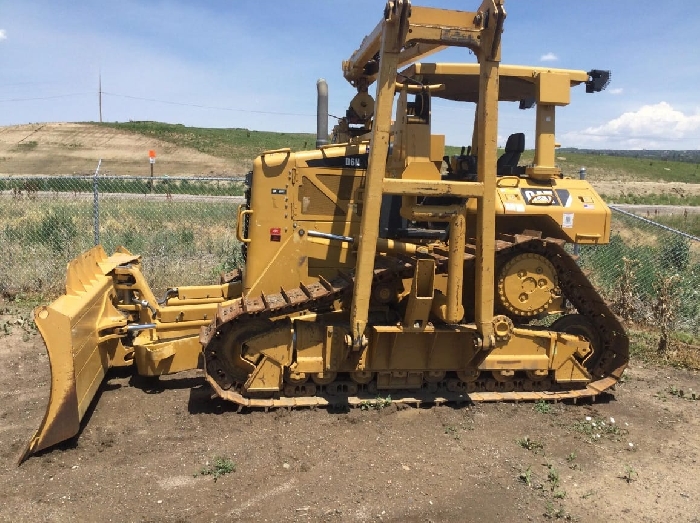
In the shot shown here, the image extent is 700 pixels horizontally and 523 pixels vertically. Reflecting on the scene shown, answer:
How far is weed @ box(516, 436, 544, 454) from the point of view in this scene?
484cm

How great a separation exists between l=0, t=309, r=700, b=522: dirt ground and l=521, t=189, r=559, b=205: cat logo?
6.83 ft

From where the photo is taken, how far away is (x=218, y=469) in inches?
171

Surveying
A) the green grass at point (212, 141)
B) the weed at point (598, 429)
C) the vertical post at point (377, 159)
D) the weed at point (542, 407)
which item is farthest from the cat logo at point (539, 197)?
the green grass at point (212, 141)

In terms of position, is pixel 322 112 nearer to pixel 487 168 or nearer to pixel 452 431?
pixel 487 168

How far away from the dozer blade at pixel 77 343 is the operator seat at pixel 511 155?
4.33m

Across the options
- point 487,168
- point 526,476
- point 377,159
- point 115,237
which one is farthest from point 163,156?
point 526,476

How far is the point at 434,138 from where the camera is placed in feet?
17.4

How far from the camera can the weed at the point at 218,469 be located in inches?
169

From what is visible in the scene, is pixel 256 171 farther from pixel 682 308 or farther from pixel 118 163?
pixel 118 163

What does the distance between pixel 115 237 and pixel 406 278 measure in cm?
836

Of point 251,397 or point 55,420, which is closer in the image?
point 55,420

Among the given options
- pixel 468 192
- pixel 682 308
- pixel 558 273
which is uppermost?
pixel 468 192

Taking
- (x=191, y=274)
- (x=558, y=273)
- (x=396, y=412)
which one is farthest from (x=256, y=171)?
(x=191, y=274)

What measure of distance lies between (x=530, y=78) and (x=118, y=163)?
51.9 meters
